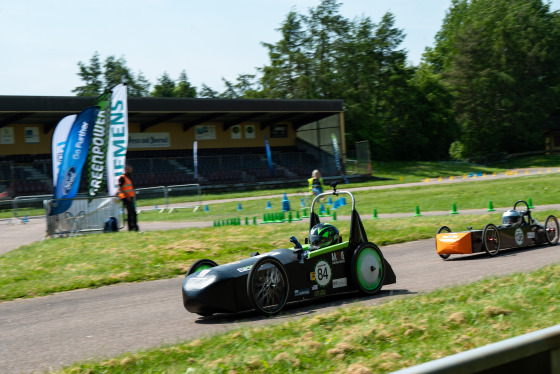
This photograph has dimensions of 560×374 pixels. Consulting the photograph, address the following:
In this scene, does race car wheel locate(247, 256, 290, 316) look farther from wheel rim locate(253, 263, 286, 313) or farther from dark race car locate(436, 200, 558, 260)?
dark race car locate(436, 200, 558, 260)

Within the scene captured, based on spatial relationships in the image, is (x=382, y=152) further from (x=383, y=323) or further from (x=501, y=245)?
(x=383, y=323)

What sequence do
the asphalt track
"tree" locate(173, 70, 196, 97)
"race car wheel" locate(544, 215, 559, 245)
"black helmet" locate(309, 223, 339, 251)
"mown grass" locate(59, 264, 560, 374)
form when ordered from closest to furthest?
1. "mown grass" locate(59, 264, 560, 374)
2. the asphalt track
3. "black helmet" locate(309, 223, 339, 251)
4. "race car wheel" locate(544, 215, 559, 245)
5. "tree" locate(173, 70, 196, 97)

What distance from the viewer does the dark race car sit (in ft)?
38.4

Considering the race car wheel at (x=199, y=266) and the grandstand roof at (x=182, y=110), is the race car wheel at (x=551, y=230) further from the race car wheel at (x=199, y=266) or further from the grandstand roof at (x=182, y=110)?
the grandstand roof at (x=182, y=110)

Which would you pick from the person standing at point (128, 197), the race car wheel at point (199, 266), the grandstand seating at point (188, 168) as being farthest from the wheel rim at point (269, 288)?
the grandstand seating at point (188, 168)

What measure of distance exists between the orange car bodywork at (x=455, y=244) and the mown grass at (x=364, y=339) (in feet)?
13.9

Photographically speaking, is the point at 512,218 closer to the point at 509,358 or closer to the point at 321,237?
the point at 321,237

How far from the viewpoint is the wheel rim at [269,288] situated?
295 inches

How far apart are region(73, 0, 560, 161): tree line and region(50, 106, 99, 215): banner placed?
2003 inches

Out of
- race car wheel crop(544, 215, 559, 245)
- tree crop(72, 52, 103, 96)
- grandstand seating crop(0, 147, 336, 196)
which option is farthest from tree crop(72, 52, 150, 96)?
race car wheel crop(544, 215, 559, 245)

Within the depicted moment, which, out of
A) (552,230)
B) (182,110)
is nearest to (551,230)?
(552,230)

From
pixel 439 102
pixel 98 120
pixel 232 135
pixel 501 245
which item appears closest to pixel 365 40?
pixel 439 102

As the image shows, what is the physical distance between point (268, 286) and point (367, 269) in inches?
66.2

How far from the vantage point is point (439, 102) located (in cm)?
7450
